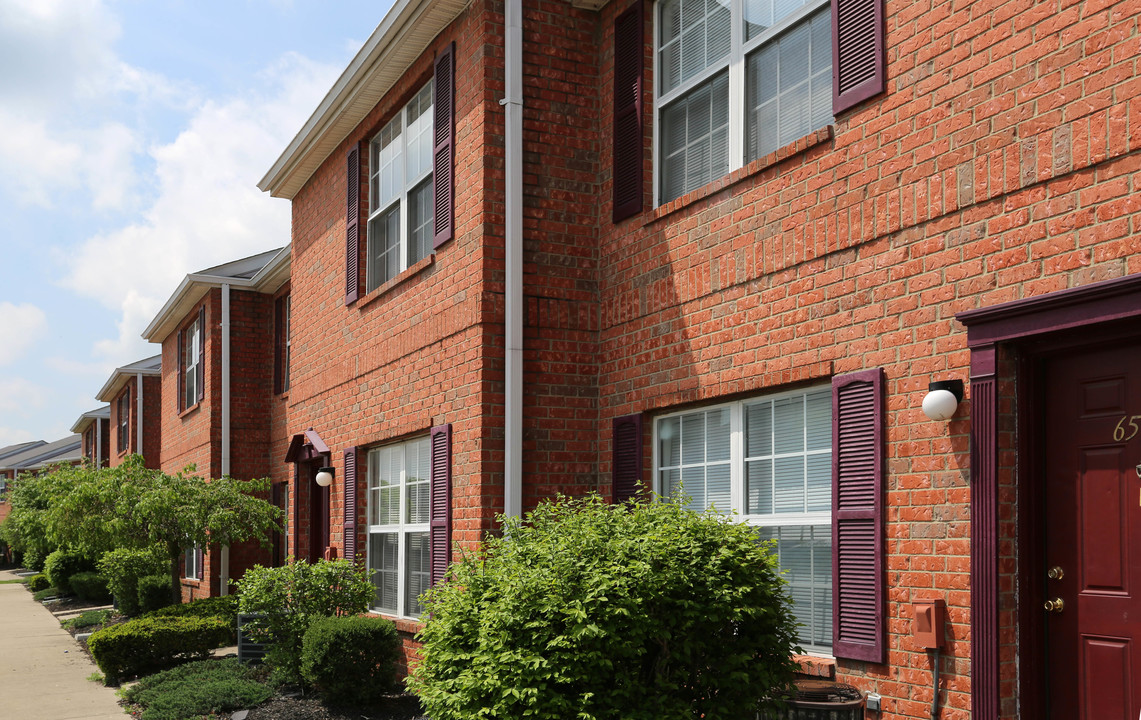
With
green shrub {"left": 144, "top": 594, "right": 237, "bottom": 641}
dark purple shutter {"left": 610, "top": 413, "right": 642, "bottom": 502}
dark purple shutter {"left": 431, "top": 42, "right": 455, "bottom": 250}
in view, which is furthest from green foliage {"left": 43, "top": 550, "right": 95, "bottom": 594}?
dark purple shutter {"left": 610, "top": 413, "right": 642, "bottom": 502}

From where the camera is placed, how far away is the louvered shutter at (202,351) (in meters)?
19.9

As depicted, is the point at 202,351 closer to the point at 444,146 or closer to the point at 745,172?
the point at 444,146

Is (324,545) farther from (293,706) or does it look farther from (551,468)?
(551,468)

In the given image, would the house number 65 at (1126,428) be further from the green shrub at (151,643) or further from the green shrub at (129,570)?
the green shrub at (129,570)

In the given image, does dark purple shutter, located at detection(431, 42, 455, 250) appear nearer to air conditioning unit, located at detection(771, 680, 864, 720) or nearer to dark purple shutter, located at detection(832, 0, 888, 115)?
dark purple shutter, located at detection(832, 0, 888, 115)

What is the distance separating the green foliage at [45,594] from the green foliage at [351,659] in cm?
1938

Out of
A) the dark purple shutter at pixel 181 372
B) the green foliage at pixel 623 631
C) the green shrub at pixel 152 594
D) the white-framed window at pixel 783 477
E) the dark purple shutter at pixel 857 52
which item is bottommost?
the green shrub at pixel 152 594

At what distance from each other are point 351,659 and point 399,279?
363 centimetres

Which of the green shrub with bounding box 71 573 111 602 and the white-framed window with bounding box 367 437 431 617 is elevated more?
the white-framed window with bounding box 367 437 431 617

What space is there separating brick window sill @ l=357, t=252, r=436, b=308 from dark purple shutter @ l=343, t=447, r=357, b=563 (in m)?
1.66

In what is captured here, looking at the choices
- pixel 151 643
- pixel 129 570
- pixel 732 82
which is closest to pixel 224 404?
pixel 129 570

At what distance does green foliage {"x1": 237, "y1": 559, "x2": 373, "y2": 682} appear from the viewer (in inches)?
403

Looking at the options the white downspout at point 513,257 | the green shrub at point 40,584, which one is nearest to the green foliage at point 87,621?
the green shrub at point 40,584

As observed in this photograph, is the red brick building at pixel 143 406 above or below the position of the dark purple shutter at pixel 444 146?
below
